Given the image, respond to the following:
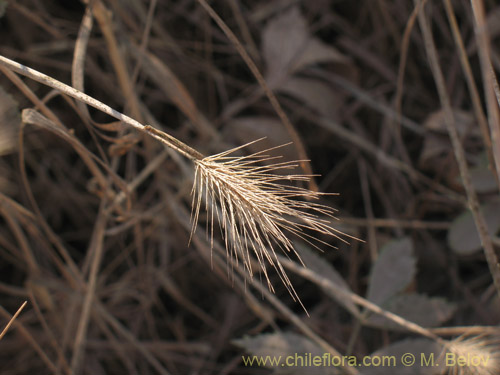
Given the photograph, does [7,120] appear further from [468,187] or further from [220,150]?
[468,187]

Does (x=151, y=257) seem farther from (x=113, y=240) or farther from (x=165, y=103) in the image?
(x=165, y=103)

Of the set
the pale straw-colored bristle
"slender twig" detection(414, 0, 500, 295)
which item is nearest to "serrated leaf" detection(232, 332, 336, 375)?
the pale straw-colored bristle

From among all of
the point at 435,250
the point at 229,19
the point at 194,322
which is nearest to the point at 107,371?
the point at 194,322

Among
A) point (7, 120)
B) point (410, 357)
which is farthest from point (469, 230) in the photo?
point (7, 120)

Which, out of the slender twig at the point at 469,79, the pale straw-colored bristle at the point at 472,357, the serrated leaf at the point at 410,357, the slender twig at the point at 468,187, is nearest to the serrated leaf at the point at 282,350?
the serrated leaf at the point at 410,357

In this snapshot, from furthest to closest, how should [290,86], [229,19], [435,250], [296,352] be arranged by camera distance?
[229,19], [290,86], [435,250], [296,352]

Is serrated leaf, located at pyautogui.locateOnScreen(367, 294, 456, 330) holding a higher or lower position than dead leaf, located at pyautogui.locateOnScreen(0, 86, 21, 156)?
lower

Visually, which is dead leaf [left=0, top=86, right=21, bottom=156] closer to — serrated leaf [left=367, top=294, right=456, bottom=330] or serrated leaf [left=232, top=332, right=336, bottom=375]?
serrated leaf [left=232, top=332, right=336, bottom=375]
